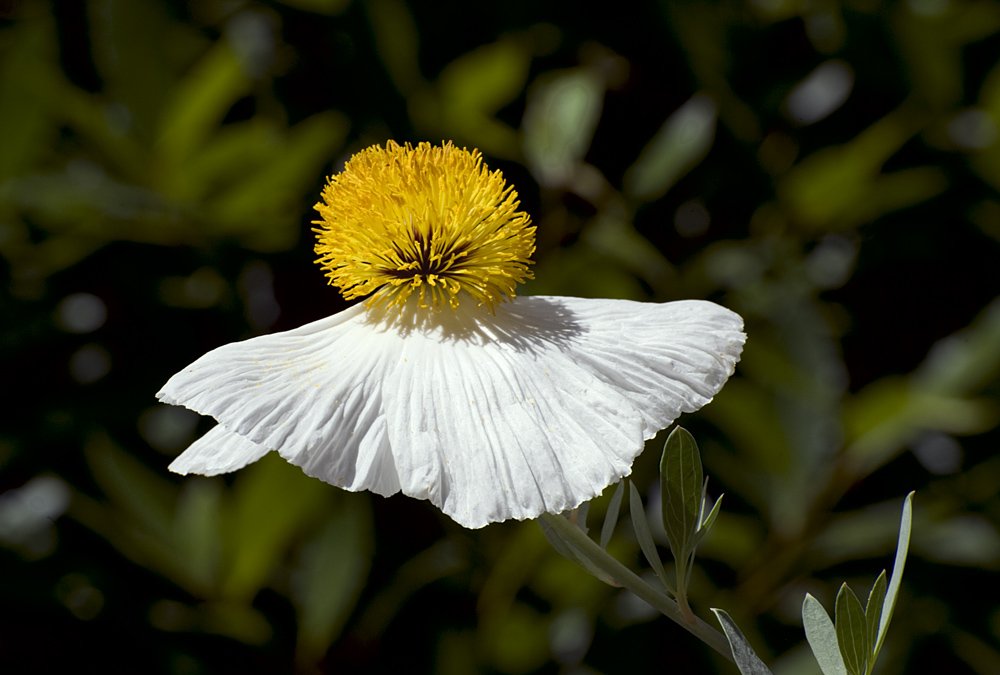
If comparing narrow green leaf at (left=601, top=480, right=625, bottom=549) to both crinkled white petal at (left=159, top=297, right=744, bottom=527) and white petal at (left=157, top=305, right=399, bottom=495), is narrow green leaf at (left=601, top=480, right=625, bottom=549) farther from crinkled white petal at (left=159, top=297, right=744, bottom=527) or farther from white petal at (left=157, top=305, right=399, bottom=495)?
white petal at (left=157, top=305, right=399, bottom=495)

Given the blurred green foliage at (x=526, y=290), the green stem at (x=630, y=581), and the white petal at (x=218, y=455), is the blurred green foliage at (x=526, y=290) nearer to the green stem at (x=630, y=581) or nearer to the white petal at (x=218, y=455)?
the white petal at (x=218, y=455)

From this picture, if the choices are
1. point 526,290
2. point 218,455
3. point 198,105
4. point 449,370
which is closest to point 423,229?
point 449,370

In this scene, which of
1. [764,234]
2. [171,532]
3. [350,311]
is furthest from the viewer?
[764,234]

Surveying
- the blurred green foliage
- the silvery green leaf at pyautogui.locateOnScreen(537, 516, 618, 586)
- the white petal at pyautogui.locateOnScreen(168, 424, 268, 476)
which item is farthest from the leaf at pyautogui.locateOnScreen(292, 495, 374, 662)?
the silvery green leaf at pyautogui.locateOnScreen(537, 516, 618, 586)

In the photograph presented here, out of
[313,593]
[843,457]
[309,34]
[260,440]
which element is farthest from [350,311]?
[309,34]

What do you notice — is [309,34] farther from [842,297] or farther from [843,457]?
[843,457]

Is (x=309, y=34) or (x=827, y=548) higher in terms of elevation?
(x=309, y=34)
